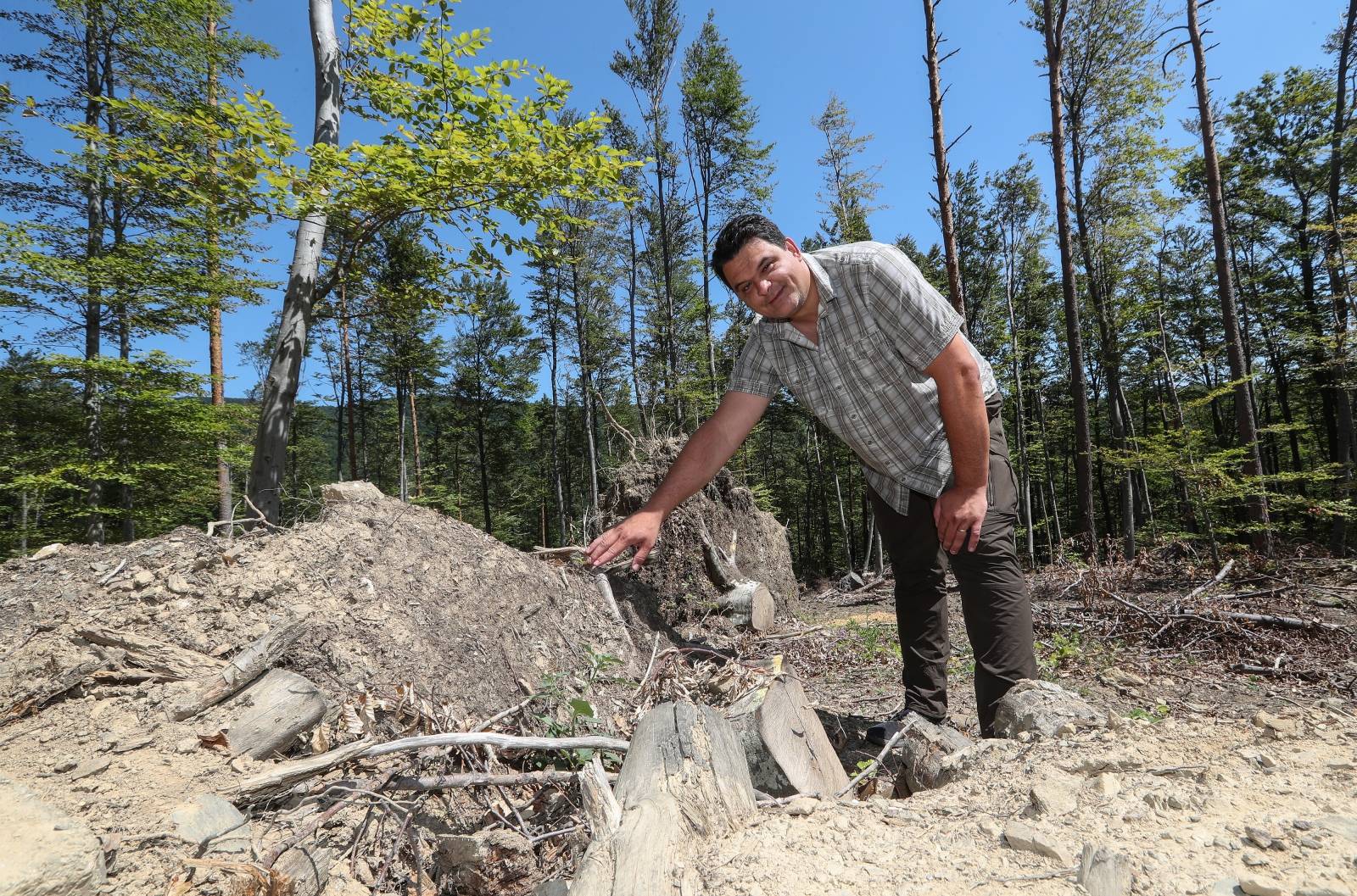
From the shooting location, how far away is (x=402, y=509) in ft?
12.6

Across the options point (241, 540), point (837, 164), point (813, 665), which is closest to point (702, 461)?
point (241, 540)

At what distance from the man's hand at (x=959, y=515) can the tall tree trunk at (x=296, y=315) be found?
5642mm

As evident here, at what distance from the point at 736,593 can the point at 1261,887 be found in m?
5.75

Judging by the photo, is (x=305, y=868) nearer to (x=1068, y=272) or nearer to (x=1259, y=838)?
(x=1259, y=838)

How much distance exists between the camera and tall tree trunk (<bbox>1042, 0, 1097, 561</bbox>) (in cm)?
962

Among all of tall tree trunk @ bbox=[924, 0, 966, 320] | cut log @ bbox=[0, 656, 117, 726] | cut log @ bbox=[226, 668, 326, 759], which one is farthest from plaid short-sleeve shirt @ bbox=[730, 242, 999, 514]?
tall tree trunk @ bbox=[924, 0, 966, 320]

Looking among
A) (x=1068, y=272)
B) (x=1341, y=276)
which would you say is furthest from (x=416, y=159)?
(x=1341, y=276)

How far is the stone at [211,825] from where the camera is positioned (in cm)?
149

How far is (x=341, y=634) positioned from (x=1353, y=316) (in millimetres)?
15695

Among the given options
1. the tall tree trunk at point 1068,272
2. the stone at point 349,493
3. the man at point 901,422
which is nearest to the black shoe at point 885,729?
the man at point 901,422

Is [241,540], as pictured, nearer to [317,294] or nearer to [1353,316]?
[317,294]

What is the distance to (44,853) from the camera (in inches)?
48.7

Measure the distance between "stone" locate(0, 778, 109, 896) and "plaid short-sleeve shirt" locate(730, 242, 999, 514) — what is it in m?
2.32

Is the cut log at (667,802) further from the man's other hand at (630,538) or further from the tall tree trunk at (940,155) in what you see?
the tall tree trunk at (940,155)
